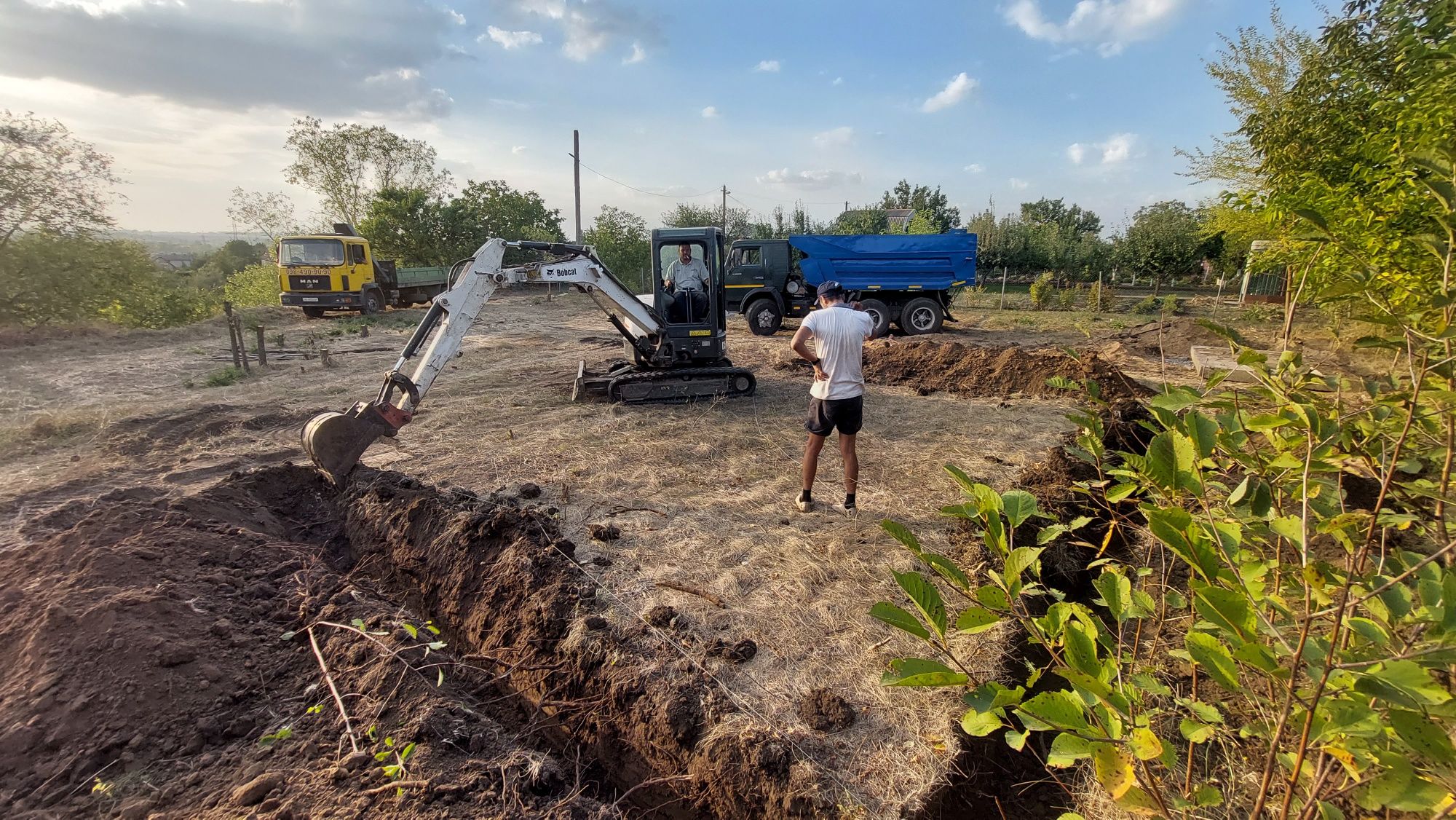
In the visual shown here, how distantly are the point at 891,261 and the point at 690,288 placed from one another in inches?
296

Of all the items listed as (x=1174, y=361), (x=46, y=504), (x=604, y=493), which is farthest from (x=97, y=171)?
(x=1174, y=361)

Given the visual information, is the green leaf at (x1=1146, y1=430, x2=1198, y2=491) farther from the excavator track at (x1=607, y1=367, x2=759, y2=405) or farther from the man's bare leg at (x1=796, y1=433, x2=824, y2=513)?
the excavator track at (x1=607, y1=367, x2=759, y2=405)

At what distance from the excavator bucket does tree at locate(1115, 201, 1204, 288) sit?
29581 millimetres

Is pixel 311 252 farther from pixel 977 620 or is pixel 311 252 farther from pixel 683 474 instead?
pixel 977 620

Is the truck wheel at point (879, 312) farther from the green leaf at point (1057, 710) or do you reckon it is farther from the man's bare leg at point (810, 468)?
the green leaf at point (1057, 710)

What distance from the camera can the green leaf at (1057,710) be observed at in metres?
1.10

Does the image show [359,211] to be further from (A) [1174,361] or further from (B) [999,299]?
(A) [1174,361]

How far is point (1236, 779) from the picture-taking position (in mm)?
2408

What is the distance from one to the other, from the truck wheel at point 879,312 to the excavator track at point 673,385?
259 inches

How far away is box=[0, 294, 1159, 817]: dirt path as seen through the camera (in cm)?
293

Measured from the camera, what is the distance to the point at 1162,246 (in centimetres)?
2584

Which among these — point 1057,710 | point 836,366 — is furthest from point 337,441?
point 1057,710

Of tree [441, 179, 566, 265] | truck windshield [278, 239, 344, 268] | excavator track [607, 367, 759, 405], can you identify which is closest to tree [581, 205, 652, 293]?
tree [441, 179, 566, 265]

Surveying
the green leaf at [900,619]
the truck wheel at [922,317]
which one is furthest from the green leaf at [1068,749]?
the truck wheel at [922,317]
